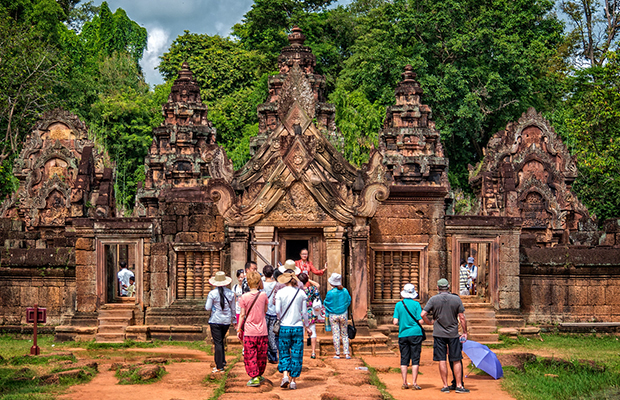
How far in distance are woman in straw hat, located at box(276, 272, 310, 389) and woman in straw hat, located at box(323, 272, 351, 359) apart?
191cm

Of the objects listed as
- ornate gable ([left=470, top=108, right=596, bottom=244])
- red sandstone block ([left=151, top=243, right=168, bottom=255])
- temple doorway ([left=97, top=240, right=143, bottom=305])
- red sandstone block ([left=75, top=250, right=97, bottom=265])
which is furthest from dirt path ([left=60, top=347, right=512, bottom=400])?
ornate gable ([left=470, top=108, right=596, bottom=244])

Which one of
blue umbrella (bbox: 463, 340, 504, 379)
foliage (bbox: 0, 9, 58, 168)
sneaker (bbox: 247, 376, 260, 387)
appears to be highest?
foliage (bbox: 0, 9, 58, 168)

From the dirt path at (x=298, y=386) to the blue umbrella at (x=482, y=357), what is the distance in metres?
0.20

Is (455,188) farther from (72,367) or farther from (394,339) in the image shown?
(72,367)

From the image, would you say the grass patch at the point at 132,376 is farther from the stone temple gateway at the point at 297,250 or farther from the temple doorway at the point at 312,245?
the temple doorway at the point at 312,245

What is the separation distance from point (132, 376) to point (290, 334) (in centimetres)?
296

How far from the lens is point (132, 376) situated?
11617 millimetres

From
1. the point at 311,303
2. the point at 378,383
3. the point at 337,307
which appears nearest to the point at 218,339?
the point at 311,303

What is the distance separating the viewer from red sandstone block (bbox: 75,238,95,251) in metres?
16.5

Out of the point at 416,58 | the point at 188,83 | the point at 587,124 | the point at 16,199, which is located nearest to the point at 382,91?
the point at 416,58

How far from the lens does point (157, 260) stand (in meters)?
16.5

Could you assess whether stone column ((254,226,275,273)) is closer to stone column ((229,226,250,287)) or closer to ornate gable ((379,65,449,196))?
stone column ((229,226,250,287))

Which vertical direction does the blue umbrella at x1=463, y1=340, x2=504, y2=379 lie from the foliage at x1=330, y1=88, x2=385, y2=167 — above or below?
below

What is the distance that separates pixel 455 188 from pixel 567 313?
2036 centimetres
